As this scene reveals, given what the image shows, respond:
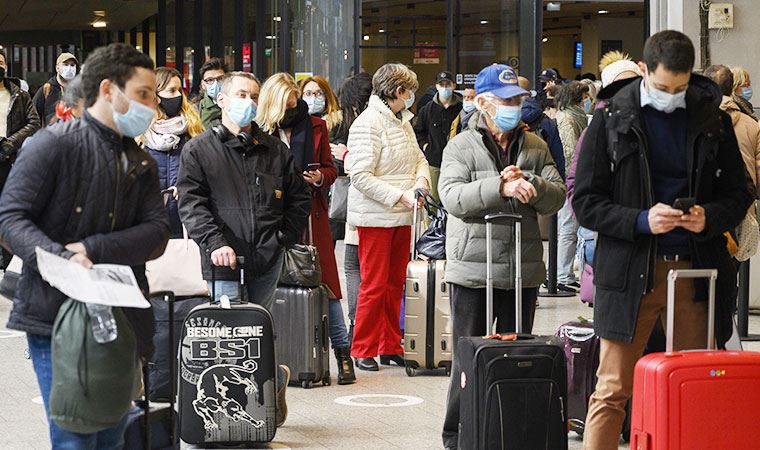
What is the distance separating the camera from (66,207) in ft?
14.2

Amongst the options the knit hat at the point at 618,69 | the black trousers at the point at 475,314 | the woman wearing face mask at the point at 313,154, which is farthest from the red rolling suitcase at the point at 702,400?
the woman wearing face mask at the point at 313,154

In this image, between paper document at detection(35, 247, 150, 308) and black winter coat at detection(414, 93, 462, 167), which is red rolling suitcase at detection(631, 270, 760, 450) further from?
black winter coat at detection(414, 93, 462, 167)

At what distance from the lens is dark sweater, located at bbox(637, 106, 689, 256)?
5301 mm

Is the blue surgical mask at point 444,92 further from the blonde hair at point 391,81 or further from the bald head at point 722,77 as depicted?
the bald head at point 722,77

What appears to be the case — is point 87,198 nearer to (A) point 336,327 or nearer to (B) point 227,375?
(B) point 227,375

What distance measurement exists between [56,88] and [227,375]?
303 inches

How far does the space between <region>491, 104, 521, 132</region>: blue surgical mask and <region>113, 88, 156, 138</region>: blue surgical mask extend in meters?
2.26

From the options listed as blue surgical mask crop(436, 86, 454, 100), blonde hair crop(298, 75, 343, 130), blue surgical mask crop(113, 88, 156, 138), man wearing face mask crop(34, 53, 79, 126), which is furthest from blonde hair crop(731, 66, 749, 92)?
blue surgical mask crop(113, 88, 156, 138)

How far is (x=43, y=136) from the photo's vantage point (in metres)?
4.35

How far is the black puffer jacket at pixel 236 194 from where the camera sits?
6.83 m

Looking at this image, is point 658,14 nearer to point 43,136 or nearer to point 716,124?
point 716,124

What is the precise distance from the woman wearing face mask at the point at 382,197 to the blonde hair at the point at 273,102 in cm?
58

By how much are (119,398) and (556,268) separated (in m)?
8.93

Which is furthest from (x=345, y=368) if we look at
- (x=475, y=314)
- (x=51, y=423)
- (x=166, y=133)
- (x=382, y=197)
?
(x=51, y=423)
